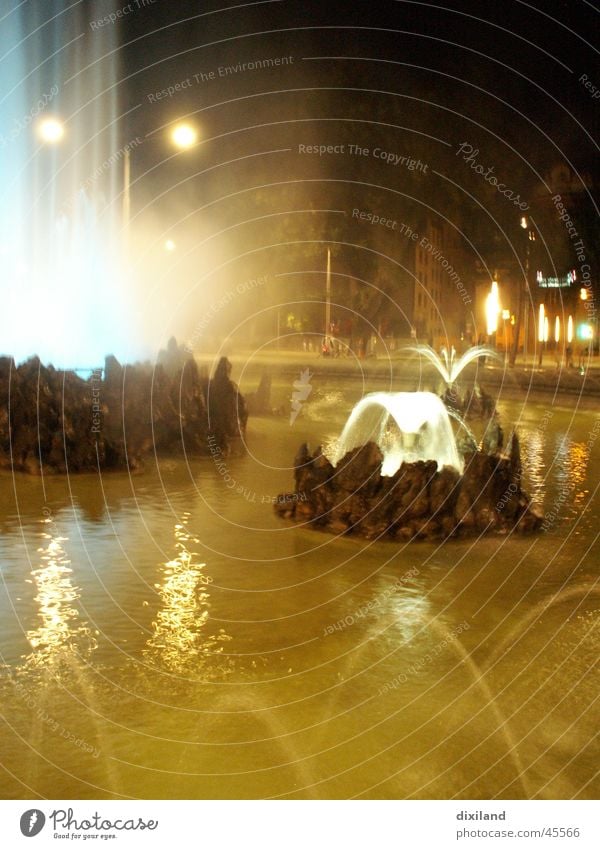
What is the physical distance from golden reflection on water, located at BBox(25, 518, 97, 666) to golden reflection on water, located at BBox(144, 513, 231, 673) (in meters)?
0.57

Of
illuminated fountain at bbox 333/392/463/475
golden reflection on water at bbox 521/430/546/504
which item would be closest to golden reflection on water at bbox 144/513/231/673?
golden reflection on water at bbox 521/430/546/504

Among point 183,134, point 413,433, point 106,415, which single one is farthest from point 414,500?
point 183,134

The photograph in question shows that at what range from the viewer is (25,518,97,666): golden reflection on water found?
734 cm

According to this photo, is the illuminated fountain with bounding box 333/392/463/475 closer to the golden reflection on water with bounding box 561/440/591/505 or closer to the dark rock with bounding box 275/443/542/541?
the golden reflection on water with bounding box 561/440/591/505

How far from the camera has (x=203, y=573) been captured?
31.7ft

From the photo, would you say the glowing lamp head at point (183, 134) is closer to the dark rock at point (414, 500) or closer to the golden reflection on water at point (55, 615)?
the dark rock at point (414, 500)

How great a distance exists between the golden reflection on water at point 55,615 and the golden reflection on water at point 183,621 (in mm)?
574

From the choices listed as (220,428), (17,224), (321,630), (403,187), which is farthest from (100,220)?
(321,630)

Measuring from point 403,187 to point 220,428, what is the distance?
27665 millimetres

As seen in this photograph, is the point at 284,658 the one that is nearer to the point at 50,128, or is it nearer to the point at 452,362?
the point at 50,128

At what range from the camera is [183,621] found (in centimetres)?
813

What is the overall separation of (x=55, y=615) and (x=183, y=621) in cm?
110

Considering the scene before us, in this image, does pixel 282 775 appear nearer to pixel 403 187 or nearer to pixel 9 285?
pixel 9 285

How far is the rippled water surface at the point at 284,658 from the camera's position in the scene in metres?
5.49
